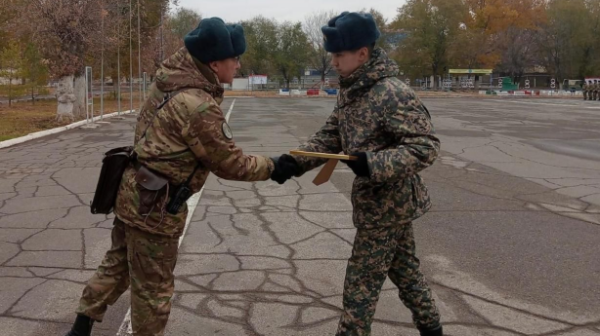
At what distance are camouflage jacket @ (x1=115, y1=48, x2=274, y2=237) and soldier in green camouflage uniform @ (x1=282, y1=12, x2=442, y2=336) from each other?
62cm

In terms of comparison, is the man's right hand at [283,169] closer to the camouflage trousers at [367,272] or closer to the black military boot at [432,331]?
the camouflage trousers at [367,272]

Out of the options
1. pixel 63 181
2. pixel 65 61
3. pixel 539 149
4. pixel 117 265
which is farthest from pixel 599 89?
pixel 117 265

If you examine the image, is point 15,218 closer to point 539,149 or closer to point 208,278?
point 208,278

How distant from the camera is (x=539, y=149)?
12.1 metres

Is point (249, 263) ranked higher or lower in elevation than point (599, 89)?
lower

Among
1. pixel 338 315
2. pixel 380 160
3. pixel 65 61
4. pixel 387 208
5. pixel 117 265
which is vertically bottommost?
pixel 338 315

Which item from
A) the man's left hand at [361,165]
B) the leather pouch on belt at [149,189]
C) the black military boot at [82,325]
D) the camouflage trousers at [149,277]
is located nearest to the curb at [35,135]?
the black military boot at [82,325]

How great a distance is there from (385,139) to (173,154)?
3.28ft

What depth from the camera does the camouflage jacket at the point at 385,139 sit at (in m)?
2.47

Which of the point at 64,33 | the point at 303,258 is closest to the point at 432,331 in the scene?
the point at 303,258

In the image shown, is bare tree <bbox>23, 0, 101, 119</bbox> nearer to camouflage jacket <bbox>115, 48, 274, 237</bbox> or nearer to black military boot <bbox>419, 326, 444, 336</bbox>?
camouflage jacket <bbox>115, 48, 274, 237</bbox>

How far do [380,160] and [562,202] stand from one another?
5332 millimetres

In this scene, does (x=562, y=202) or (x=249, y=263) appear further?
(x=562, y=202)

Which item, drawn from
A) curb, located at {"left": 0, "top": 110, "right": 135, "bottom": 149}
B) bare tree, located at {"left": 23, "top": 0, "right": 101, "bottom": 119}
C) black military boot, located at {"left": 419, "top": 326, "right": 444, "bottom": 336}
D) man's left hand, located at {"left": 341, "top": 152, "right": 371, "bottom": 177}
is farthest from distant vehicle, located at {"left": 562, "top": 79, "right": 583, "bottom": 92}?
man's left hand, located at {"left": 341, "top": 152, "right": 371, "bottom": 177}
